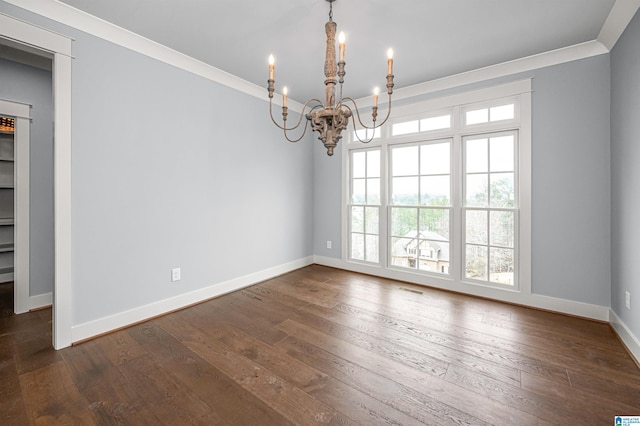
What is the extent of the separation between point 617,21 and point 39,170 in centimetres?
561

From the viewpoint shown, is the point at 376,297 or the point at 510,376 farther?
the point at 376,297

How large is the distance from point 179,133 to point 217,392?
8.12ft

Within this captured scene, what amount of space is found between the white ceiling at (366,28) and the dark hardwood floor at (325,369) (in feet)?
8.88

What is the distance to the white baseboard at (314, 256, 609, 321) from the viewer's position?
268 cm

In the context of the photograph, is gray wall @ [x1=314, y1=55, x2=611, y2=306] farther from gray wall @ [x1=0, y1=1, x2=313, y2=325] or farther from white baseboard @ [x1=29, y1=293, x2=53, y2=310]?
white baseboard @ [x1=29, y1=293, x2=53, y2=310]

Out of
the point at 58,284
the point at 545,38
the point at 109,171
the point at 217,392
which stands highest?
the point at 545,38

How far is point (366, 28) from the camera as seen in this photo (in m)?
2.40

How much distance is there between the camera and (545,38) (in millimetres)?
2559

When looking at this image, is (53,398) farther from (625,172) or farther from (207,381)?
(625,172)

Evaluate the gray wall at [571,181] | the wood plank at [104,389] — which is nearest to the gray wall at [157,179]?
the wood plank at [104,389]

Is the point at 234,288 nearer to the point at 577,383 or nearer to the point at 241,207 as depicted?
the point at 241,207

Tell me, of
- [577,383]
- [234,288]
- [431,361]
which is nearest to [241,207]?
[234,288]

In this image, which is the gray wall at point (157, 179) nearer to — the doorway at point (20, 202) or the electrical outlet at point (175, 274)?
the electrical outlet at point (175, 274)

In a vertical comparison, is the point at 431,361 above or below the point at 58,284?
below
